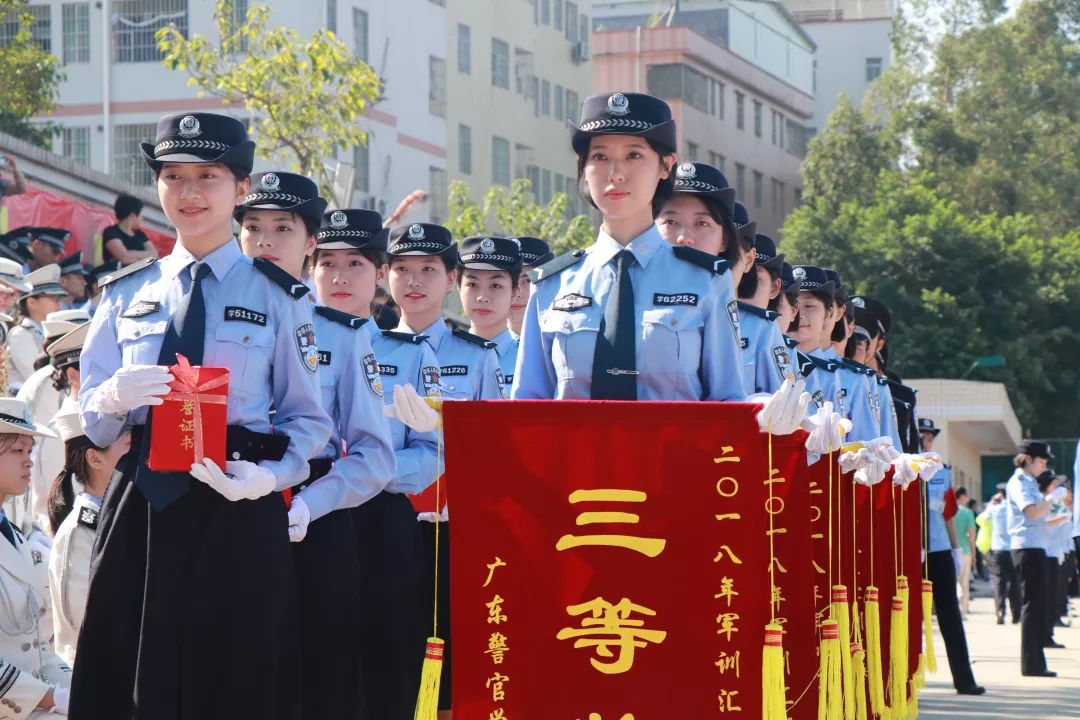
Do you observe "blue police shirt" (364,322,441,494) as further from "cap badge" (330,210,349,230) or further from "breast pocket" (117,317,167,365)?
"breast pocket" (117,317,167,365)

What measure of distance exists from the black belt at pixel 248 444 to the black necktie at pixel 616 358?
3.45 ft

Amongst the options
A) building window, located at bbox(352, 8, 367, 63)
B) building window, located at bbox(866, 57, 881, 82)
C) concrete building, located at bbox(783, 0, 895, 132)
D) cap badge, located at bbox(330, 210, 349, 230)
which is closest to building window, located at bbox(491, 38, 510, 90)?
building window, located at bbox(352, 8, 367, 63)

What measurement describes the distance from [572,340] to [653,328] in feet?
0.93

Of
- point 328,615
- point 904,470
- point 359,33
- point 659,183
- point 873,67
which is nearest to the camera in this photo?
point 659,183

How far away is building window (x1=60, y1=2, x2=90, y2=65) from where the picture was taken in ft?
142

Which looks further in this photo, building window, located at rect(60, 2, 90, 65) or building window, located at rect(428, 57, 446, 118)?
building window, located at rect(428, 57, 446, 118)

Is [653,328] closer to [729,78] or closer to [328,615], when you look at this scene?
[328,615]

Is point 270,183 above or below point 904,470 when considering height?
above

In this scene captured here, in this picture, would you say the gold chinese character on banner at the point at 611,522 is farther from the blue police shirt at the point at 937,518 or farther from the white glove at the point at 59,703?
the blue police shirt at the point at 937,518

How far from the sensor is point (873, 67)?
8112 cm

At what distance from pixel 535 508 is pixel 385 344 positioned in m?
2.91

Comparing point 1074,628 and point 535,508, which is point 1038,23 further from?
point 535,508

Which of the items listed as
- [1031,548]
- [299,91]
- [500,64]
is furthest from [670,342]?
[500,64]

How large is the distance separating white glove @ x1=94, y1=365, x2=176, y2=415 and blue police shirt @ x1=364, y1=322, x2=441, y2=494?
2.57 m
